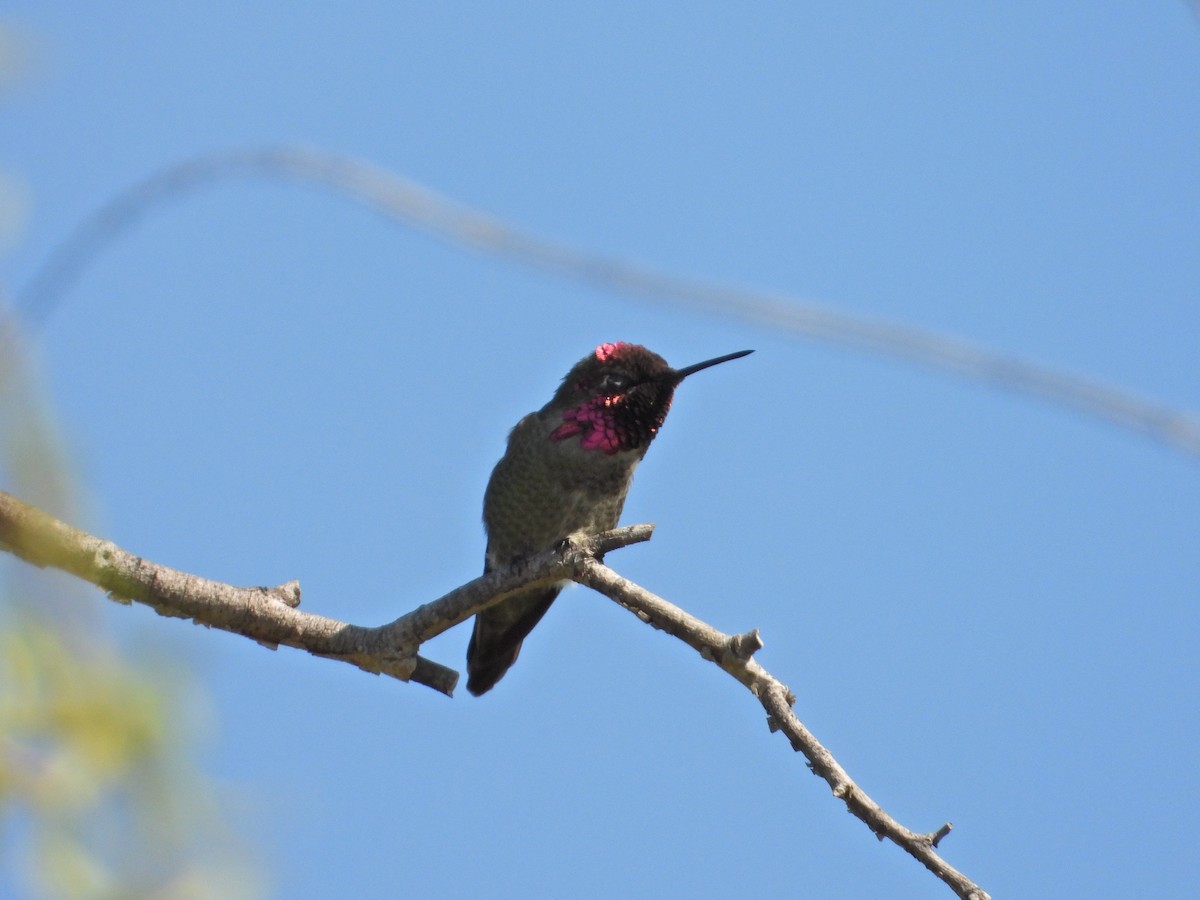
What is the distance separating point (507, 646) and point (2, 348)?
17.4ft

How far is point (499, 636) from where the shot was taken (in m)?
7.11

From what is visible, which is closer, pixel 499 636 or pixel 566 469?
pixel 566 469

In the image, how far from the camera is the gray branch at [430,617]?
397 cm

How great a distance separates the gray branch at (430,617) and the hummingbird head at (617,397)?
5.58 ft

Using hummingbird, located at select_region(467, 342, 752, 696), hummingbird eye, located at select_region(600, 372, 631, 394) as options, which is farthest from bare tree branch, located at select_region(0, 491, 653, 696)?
hummingbird eye, located at select_region(600, 372, 631, 394)

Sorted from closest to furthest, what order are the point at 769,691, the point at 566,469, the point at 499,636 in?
the point at 769,691, the point at 566,469, the point at 499,636

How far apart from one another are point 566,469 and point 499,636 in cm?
107

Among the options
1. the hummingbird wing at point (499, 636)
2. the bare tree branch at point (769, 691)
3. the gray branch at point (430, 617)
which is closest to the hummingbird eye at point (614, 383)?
the hummingbird wing at point (499, 636)

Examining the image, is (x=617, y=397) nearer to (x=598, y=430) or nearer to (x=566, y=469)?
(x=598, y=430)

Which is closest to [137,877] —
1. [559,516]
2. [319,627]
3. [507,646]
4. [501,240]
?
[501,240]

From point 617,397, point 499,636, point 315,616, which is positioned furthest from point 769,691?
point 499,636

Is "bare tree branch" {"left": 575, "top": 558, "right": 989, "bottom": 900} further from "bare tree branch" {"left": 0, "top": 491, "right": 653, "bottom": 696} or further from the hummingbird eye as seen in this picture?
Answer: the hummingbird eye

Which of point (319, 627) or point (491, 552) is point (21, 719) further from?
point (491, 552)

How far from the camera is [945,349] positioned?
2.33 meters
